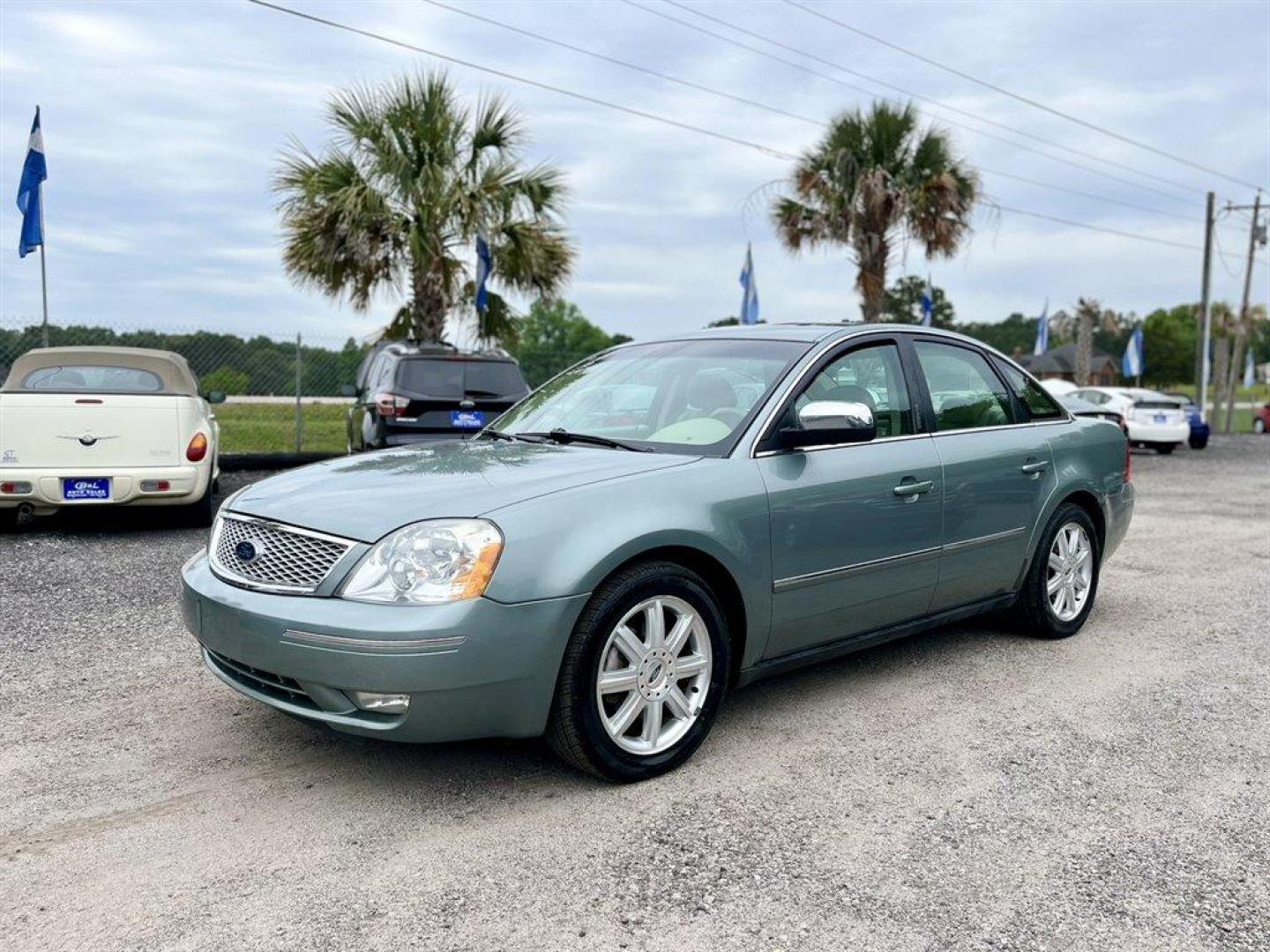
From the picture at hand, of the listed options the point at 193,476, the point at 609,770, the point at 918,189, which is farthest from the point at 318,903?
the point at 918,189

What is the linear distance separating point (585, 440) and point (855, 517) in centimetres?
108

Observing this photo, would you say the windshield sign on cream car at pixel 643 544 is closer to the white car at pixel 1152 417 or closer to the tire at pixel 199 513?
the tire at pixel 199 513

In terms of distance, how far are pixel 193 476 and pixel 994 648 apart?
5997mm

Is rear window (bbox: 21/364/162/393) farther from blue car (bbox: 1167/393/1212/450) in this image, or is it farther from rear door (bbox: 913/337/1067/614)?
blue car (bbox: 1167/393/1212/450)

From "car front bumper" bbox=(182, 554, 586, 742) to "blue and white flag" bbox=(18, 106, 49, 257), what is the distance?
11.5m

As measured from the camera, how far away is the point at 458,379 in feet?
35.7

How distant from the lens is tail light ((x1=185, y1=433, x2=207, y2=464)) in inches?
320

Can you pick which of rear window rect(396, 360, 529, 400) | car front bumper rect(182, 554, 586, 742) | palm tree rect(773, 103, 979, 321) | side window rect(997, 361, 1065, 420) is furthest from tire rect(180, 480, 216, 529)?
palm tree rect(773, 103, 979, 321)

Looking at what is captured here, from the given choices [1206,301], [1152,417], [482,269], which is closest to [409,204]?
[482,269]

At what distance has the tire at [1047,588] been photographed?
5148 mm

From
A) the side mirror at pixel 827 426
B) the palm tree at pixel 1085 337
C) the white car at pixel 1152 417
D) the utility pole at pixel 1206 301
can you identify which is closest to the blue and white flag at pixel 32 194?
the side mirror at pixel 827 426

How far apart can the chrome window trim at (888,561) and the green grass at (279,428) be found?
11.5 metres

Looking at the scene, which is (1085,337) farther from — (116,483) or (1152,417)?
(116,483)

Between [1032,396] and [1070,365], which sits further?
[1070,365]
